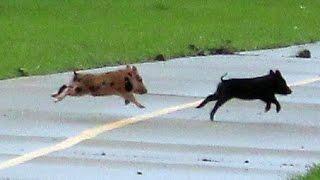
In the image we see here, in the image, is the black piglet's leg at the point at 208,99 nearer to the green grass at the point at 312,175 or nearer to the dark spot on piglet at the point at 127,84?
the dark spot on piglet at the point at 127,84

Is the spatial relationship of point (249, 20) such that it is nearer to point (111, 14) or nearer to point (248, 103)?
point (111, 14)

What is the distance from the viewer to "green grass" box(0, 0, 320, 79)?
17.2 metres

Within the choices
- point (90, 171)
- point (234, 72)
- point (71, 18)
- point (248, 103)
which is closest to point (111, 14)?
point (71, 18)

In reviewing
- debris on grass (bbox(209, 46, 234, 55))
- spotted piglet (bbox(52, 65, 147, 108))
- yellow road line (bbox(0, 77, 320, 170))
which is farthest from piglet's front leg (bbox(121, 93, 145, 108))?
debris on grass (bbox(209, 46, 234, 55))

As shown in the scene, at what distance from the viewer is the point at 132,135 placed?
10969 mm

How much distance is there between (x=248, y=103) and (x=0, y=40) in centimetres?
606

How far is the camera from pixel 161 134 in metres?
11.1

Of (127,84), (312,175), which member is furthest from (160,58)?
(312,175)

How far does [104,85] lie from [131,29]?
9.08m

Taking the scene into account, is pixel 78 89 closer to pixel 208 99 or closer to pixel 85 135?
pixel 85 135

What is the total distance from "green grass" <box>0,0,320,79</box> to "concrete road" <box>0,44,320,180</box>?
191 cm

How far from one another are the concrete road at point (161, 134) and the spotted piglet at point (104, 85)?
0.24 metres

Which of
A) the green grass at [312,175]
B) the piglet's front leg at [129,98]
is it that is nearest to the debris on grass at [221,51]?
the piglet's front leg at [129,98]

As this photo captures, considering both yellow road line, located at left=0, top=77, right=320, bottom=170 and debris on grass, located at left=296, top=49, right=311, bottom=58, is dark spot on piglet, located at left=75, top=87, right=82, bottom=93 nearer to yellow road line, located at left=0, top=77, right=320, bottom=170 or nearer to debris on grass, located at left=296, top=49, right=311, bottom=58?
yellow road line, located at left=0, top=77, right=320, bottom=170
